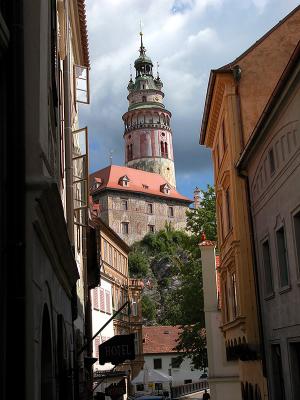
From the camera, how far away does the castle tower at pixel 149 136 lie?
10850 cm

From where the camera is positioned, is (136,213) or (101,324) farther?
(136,213)

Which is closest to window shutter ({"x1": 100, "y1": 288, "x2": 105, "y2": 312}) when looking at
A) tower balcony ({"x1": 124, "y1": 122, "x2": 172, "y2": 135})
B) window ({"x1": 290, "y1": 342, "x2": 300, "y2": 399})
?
window ({"x1": 290, "y1": 342, "x2": 300, "y2": 399})

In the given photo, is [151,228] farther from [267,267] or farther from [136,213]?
[267,267]

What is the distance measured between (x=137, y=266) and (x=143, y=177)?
19248mm

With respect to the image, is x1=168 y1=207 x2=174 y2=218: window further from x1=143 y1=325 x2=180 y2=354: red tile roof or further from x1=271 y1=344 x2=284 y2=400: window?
x1=271 y1=344 x2=284 y2=400: window

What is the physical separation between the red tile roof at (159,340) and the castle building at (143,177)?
2823cm

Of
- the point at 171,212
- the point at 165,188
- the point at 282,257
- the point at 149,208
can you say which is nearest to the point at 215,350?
the point at 282,257

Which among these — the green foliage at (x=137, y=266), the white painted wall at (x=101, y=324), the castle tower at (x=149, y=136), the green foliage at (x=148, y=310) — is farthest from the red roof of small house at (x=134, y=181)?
the white painted wall at (x=101, y=324)

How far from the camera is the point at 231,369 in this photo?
23.9m

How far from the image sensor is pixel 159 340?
63.3 meters

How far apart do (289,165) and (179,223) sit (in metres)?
86.3

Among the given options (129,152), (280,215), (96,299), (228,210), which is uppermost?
(129,152)

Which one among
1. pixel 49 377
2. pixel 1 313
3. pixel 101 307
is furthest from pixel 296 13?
pixel 101 307

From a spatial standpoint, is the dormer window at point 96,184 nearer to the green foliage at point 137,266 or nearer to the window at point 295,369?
the green foliage at point 137,266
